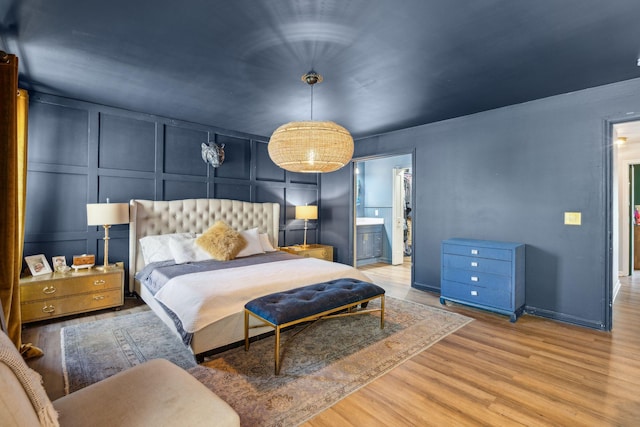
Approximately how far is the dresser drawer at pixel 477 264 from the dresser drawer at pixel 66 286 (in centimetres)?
417

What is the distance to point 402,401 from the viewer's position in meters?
2.06

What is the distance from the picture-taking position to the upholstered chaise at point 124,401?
2.98ft

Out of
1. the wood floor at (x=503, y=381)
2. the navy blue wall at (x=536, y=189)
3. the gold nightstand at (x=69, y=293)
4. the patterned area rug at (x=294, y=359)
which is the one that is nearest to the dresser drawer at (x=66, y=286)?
the gold nightstand at (x=69, y=293)

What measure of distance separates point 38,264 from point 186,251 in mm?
1532

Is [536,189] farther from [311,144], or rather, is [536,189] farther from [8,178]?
[8,178]

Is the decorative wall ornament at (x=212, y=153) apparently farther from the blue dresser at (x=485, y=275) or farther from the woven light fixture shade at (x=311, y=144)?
the blue dresser at (x=485, y=275)

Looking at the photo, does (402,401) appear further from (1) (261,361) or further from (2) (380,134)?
(2) (380,134)

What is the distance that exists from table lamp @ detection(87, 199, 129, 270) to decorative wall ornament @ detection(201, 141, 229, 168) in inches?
56.3

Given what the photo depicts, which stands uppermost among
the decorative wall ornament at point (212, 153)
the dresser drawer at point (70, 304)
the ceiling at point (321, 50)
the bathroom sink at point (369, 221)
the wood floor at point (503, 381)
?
the ceiling at point (321, 50)

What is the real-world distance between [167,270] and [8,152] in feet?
5.61

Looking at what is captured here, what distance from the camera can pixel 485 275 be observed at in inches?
145

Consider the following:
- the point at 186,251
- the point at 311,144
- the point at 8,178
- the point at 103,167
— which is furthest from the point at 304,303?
the point at 103,167

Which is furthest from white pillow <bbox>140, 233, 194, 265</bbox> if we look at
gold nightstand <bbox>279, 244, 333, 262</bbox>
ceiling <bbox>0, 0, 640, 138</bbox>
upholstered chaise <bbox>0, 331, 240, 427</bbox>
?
upholstered chaise <bbox>0, 331, 240, 427</bbox>

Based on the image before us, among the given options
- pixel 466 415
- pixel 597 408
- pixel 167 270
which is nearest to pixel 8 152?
pixel 167 270
